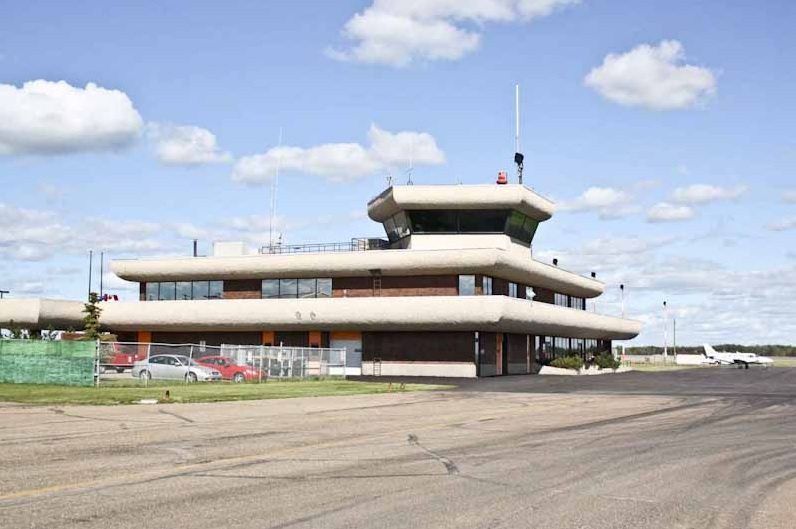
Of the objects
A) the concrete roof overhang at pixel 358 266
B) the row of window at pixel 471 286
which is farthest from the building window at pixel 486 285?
the concrete roof overhang at pixel 358 266

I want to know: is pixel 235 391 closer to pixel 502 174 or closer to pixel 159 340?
pixel 502 174

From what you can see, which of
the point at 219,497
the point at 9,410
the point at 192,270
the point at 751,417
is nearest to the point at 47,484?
the point at 219,497

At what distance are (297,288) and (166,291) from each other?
40.0ft

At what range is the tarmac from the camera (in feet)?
30.1

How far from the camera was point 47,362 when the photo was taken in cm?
3381

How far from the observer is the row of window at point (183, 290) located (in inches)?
2569

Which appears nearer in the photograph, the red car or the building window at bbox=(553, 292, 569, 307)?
the red car

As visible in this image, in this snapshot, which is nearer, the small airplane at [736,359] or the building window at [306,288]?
the building window at [306,288]

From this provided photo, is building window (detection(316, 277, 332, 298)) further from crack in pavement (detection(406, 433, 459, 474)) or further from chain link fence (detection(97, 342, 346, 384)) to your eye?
crack in pavement (detection(406, 433, 459, 474))

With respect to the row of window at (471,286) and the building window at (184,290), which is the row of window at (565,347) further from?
the building window at (184,290)

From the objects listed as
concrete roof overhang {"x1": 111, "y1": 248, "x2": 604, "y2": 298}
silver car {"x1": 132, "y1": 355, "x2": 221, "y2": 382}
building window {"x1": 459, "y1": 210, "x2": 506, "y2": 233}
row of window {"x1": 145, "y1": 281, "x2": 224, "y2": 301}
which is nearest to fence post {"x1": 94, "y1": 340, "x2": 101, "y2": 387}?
silver car {"x1": 132, "y1": 355, "x2": 221, "y2": 382}

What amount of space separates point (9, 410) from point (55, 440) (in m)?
7.62

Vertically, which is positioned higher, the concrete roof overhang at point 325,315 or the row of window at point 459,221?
the row of window at point 459,221

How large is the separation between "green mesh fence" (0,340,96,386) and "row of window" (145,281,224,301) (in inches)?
1177
